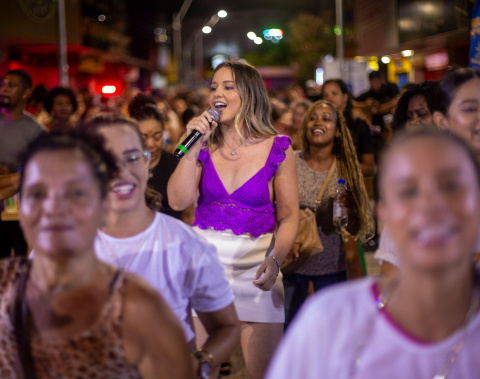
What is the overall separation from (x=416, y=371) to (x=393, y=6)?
2610 cm

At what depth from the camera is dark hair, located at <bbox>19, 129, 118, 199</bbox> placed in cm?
191

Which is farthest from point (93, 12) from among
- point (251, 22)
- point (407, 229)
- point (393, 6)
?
point (251, 22)

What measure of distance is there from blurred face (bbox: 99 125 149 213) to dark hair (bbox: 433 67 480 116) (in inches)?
52.5

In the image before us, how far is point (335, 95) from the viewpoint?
776cm

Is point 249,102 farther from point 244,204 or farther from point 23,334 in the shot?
point 23,334

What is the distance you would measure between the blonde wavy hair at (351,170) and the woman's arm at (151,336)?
11.0 feet

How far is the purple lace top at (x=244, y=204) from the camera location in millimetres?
3855

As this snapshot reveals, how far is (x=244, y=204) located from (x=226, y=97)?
665 mm

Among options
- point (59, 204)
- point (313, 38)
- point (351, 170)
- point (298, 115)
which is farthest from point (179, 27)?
point (59, 204)

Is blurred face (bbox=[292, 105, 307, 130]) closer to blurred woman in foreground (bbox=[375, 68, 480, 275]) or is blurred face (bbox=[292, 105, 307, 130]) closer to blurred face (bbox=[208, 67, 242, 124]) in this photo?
blurred face (bbox=[208, 67, 242, 124])

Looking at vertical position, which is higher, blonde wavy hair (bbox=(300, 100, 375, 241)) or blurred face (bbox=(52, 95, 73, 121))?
blurred face (bbox=(52, 95, 73, 121))

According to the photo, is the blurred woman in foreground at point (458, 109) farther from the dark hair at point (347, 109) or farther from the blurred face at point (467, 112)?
the dark hair at point (347, 109)

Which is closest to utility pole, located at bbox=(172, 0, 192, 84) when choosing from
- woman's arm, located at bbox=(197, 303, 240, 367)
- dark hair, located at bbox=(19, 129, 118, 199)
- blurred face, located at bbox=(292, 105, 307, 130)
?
blurred face, located at bbox=(292, 105, 307, 130)

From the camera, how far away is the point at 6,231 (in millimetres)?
6016
